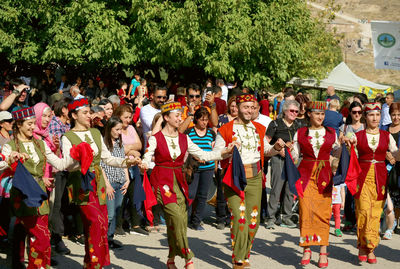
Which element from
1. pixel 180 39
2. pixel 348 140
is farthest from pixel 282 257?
pixel 180 39

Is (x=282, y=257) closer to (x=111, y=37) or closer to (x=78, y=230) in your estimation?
(x=78, y=230)

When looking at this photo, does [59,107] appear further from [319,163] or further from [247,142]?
[319,163]

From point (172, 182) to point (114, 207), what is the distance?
75.7 inches

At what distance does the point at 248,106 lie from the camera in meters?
7.21

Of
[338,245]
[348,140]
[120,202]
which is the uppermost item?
[348,140]

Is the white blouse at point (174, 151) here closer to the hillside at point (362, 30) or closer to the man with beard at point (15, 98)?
the man with beard at point (15, 98)

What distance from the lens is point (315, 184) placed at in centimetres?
752

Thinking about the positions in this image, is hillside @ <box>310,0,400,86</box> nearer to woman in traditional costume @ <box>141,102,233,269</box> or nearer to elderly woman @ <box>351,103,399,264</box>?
elderly woman @ <box>351,103,399,264</box>

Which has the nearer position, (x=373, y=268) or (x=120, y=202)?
(x=373, y=268)

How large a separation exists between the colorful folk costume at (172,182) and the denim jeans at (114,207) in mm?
1500

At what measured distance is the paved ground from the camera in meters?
7.56

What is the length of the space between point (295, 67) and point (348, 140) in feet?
53.1

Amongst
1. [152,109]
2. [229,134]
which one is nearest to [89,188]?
[229,134]

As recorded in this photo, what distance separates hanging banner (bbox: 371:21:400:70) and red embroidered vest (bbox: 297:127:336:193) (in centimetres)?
892
